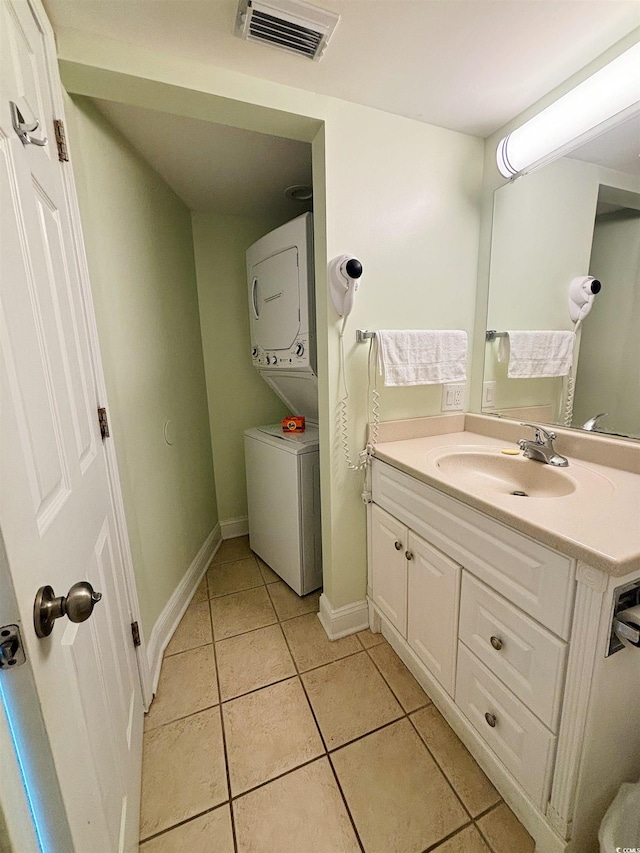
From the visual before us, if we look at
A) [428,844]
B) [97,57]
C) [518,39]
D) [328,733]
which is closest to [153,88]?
[97,57]

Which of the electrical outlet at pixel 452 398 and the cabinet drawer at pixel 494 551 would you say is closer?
the cabinet drawer at pixel 494 551

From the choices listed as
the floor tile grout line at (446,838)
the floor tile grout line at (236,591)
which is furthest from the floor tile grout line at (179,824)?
the floor tile grout line at (236,591)

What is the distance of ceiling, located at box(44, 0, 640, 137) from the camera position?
2.89ft

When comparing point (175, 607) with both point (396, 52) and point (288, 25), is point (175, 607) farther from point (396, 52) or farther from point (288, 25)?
point (396, 52)

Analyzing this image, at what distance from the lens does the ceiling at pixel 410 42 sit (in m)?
0.88

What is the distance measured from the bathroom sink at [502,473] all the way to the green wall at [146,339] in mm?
1194

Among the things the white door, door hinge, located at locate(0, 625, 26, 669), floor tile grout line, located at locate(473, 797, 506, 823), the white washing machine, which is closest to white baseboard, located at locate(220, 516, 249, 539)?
the white washing machine

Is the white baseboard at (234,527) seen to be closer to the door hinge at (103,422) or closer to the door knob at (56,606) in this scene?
the door hinge at (103,422)

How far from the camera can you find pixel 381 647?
4.97 ft

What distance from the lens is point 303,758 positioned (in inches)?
43.4

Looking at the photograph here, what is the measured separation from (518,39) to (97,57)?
120 cm

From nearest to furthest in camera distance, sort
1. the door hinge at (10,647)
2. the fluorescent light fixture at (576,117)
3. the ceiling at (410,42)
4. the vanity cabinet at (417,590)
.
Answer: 1. the door hinge at (10,647)
2. the ceiling at (410,42)
3. the fluorescent light fixture at (576,117)
4. the vanity cabinet at (417,590)

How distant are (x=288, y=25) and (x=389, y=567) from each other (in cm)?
178

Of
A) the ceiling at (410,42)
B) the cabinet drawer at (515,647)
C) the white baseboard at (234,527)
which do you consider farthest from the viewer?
the white baseboard at (234,527)
